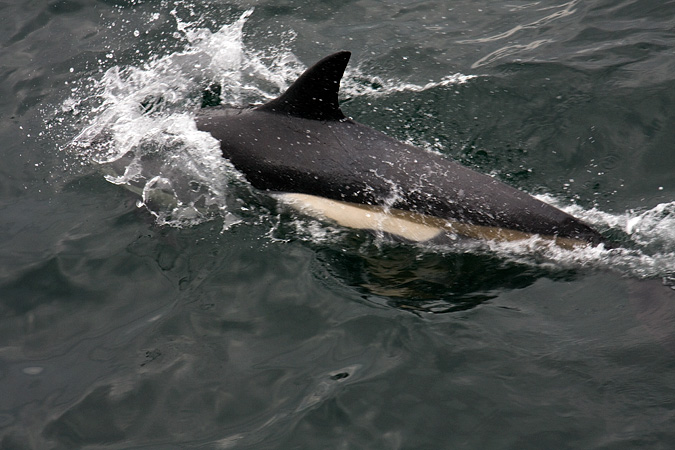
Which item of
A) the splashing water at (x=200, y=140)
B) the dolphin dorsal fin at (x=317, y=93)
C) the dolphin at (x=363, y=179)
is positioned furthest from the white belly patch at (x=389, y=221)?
the dolphin dorsal fin at (x=317, y=93)

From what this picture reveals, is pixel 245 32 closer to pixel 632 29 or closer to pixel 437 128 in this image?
pixel 437 128

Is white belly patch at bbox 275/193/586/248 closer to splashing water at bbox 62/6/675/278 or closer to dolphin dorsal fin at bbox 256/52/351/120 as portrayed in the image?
splashing water at bbox 62/6/675/278

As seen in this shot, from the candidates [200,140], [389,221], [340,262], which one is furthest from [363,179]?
[200,140]

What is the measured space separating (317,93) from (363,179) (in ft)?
2.89

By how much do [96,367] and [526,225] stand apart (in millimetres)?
3783

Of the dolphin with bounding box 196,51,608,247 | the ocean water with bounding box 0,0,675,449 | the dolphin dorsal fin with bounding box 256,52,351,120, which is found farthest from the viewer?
the dolphin dorsal fin with bounding box 256,52,351,120

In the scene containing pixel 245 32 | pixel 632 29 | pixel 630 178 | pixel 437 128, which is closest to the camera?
pixel 630 178

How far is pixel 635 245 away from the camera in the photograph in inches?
240

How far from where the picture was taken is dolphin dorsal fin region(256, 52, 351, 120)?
614cm

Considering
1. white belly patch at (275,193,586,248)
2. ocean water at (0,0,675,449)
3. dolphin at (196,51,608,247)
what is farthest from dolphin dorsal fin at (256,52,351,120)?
ocean water at (0,0,675,449)

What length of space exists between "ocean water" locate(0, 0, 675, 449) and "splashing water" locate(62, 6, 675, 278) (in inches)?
1.1

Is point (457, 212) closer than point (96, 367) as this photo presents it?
No

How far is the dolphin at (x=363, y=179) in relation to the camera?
6.02 m

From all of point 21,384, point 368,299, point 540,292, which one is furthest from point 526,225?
point 21,384
